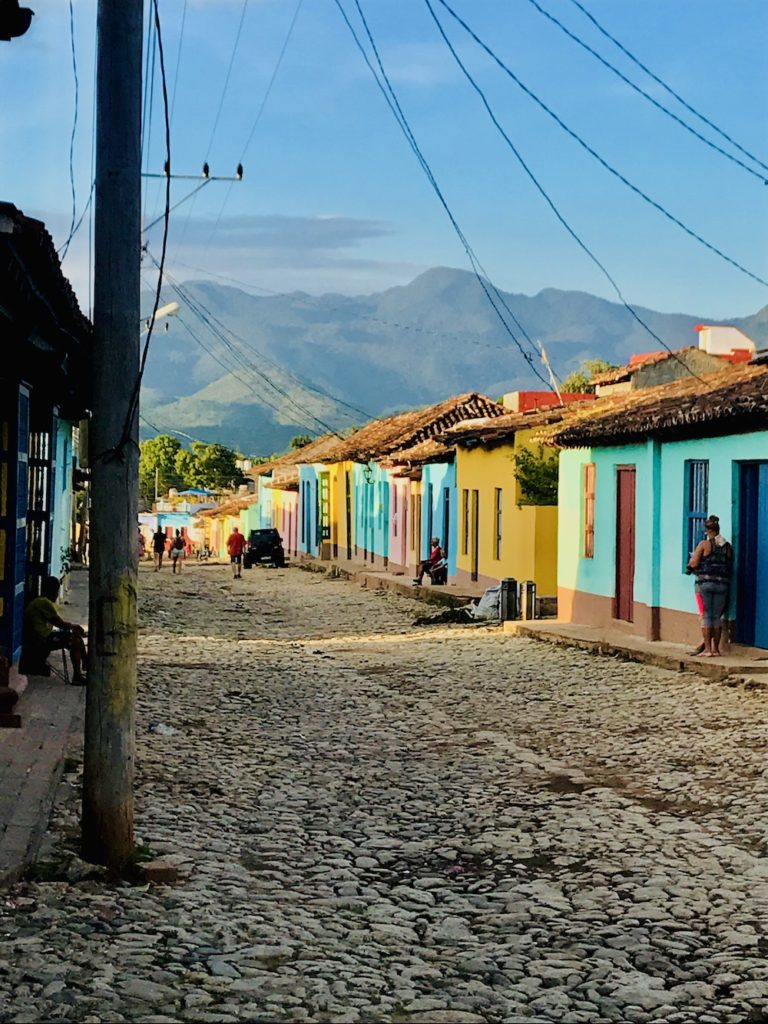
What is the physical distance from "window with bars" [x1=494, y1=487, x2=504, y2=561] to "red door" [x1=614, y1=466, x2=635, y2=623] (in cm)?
750

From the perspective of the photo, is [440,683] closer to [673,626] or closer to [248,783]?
[673,626]

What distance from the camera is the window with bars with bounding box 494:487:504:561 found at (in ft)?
85.8

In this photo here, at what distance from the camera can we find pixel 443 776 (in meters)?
8.93

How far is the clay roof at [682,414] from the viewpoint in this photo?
14.3m

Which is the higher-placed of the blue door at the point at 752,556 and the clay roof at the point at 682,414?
the clay roof at the point at 682,414

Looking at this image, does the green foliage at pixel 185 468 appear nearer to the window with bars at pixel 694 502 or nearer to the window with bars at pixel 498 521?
the window with bars at pixel 498 521

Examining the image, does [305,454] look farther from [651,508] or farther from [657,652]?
[657,652]

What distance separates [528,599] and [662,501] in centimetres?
505

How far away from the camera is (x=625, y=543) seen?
18406 millimetres

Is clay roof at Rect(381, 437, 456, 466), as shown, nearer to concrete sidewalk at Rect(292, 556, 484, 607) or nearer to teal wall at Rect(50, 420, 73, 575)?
concrete sidewalk at Rect(292, 556, 484, 607)

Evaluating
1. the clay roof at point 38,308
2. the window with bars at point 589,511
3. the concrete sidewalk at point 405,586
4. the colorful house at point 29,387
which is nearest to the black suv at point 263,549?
the concrete sidewalk at point 405,586

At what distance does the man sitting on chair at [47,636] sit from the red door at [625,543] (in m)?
8.10

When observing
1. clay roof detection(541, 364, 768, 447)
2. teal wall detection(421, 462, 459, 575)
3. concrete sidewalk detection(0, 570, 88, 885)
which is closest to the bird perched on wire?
concrete sidewalk detection(0, 570, 88, 885)

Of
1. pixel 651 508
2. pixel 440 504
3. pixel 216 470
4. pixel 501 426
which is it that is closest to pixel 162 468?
pixel 216 470
